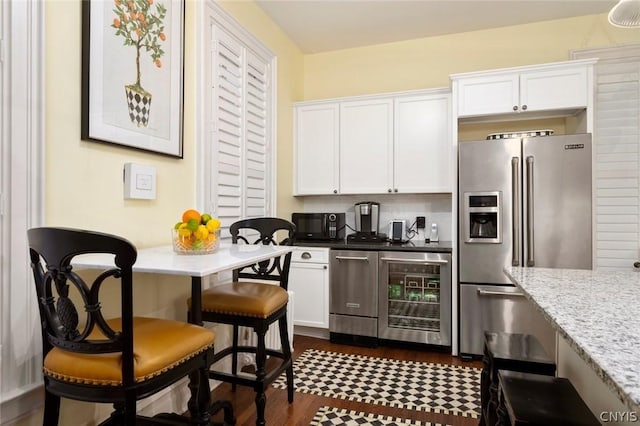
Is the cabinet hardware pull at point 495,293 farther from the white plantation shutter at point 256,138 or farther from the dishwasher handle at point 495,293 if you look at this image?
the white plantation shutter at point 256,138

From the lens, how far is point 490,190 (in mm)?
2850

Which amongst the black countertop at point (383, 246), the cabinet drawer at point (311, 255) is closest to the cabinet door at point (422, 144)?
the black countertop at point (383, 246)

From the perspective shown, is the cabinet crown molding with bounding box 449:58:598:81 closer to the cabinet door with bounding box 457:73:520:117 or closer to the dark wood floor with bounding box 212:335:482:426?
the cabinet door with bounding box 457:73:520:117

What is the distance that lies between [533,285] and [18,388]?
1.84m

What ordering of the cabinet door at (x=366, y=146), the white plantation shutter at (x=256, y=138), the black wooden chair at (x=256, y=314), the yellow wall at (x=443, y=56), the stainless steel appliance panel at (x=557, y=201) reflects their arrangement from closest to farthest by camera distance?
the black wooden chair at (x=256, y=314) < the stainless steel appliance panel at (x=557, y=201) < the white plantation shutter at (x=256, y=138) < the yellow wall at (x=443, y=56) < the cabinet door at (x=366, y=146)

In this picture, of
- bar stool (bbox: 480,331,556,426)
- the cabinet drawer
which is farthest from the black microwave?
bar stool (bbox: 480,331,556,426)

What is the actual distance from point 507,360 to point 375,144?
8.00 feet

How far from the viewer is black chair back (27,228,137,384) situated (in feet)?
3.33

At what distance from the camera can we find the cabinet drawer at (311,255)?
3.25 meters

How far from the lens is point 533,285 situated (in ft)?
3.91

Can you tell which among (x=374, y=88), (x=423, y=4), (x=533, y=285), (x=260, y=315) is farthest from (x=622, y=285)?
(x=374, y=88)

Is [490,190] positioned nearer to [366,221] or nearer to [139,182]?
[366,221]

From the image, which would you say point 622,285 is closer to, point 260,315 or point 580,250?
point 260,315

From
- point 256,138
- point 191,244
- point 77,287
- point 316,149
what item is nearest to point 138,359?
point 77,287
